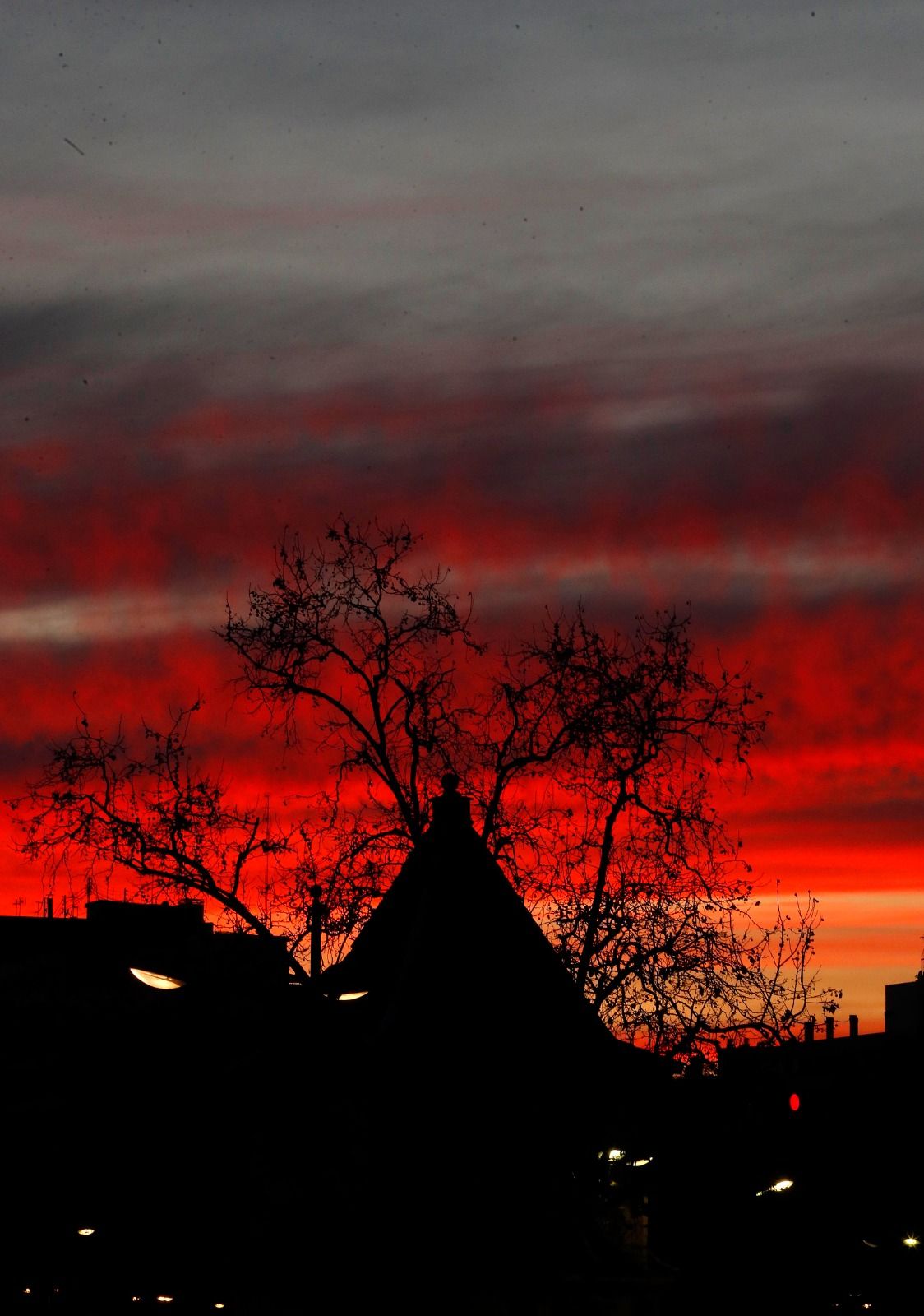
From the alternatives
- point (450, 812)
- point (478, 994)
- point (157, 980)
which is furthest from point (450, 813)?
point (157, 980)

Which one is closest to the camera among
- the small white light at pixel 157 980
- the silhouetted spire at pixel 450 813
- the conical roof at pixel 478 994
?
the small white light at pixel 157 980

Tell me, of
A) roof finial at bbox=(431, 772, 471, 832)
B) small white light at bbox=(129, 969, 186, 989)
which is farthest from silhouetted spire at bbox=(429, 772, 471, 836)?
small white light at bbox=(129, 969, 186, 989)

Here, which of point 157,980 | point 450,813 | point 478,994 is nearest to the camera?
point 157,980

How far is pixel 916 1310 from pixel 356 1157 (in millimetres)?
28057

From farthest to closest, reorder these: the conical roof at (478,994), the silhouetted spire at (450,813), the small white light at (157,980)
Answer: the silhouetted spire at (450,813), the conical roof at (478,994), the small white light at (157,980)

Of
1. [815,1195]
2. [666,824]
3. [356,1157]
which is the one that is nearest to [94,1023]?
[356,1157]

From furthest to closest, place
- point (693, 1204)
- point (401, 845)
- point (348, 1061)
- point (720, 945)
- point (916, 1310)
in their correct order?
point (916, 1310) < point (693, 1204) < point (401, 845) < point (720, 945) < point (348, 1061)

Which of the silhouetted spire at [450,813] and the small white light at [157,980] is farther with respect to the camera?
the silhouetted spire at [450,813]

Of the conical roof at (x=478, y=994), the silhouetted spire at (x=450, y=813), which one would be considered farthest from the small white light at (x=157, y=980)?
the silhouetted spire at (x=450, y=813)

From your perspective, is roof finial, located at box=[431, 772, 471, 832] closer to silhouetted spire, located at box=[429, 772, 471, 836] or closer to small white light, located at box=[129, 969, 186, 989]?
silhouetted spire, located at box=[429, 772, 471, 836]

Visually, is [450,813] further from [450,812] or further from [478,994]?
[478,994]

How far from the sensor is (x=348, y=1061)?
1673cm

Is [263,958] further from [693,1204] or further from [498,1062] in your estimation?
[693,1204]

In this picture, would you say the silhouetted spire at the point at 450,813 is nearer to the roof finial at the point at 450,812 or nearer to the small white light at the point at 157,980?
the roof finial at the point at 450,812
